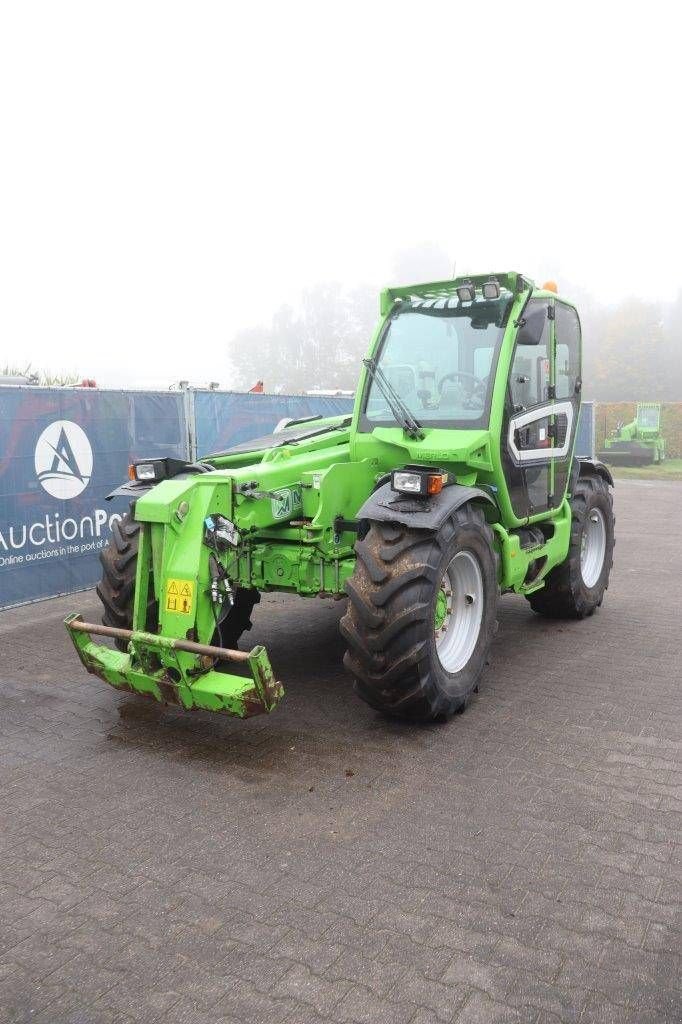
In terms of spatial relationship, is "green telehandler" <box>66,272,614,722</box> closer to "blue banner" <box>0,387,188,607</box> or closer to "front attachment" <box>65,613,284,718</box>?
"front attachment" <box>65,613,284,718</box>

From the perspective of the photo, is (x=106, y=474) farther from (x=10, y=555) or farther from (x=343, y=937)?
(x=343, y=937)

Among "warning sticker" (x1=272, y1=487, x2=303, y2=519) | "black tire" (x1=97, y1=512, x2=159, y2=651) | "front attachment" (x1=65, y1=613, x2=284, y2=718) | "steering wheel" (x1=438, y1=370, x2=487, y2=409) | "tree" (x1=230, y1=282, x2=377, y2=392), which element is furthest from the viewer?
"tree" (x1=230, y1=282, x2=377, y2=392)

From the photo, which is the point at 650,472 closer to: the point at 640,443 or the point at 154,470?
the point at 640,443

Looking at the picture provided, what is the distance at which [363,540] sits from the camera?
4641mm

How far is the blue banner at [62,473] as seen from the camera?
25.1ft

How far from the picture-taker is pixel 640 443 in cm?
3033

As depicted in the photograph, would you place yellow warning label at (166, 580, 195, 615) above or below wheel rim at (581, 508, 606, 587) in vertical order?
above

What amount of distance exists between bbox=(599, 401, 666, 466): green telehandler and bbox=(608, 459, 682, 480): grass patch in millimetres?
338

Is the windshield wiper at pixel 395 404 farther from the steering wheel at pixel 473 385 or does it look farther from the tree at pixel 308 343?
the tree at pixel 308 343

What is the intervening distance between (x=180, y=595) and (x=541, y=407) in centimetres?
292

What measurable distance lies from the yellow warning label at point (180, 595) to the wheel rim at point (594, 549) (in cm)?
419

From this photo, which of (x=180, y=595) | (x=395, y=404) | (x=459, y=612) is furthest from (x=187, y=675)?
(x=395, y=404)

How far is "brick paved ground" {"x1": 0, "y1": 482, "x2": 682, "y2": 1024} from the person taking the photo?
2.68 meters

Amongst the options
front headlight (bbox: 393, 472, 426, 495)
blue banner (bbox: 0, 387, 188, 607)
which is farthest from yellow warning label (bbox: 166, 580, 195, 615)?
blue banner (bbox: 0, 387, 188, 607)
